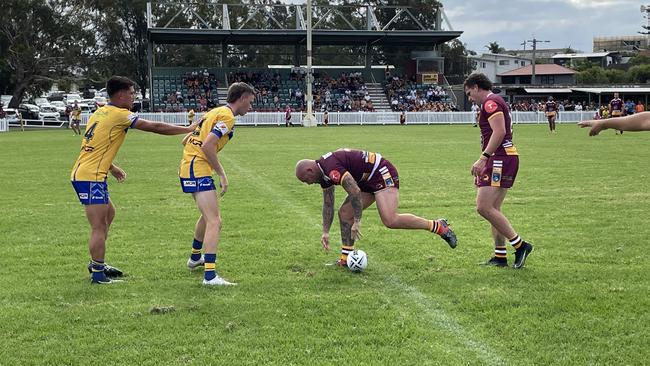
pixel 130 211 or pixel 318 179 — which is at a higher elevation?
pixel 318 179

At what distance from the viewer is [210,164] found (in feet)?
21.7

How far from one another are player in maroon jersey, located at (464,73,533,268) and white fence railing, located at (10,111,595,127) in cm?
3924

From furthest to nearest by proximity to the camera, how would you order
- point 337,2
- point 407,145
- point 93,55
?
point 337,2 → point 93,55 → point 407,145

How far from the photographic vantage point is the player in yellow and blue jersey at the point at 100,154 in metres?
6.60

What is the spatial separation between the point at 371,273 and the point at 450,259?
110cm

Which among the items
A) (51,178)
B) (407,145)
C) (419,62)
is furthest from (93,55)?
(51,178)

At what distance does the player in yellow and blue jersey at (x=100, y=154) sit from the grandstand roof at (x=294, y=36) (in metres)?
45.8

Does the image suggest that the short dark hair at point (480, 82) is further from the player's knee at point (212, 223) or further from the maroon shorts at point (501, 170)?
the player's knee at point (212, 223)

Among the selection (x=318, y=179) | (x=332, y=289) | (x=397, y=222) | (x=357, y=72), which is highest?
(x=357, y=72)

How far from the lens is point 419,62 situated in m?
61.2

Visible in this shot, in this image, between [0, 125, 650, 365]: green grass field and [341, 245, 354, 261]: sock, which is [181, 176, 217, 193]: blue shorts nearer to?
[0, 125, 650, 365]: green grass field

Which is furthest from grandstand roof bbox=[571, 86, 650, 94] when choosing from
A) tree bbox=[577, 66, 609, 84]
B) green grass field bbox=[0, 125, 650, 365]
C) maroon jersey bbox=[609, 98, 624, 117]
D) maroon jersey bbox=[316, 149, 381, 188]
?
maroon jersey bbox=[316, 149, 381, 188]

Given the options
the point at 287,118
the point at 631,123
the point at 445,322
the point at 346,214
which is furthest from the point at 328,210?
the point at 287,118

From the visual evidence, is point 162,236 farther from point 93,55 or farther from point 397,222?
point 93,55
